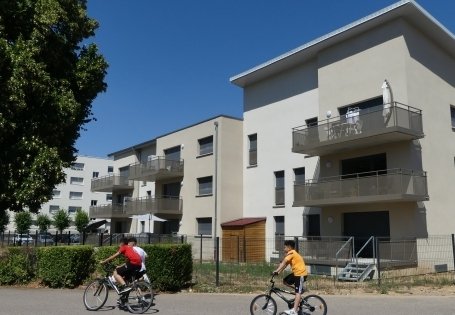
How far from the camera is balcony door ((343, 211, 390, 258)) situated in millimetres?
22016

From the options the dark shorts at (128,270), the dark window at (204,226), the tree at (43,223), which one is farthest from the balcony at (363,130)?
the tree at (43,223)

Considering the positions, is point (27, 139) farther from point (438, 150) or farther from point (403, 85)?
point (438, 150)

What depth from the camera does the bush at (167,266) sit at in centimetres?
1441

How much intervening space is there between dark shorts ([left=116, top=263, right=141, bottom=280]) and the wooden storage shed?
14832mm

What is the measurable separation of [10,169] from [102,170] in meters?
66.8

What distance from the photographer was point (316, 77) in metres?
27.1

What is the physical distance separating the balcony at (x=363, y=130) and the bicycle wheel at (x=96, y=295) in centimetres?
1380

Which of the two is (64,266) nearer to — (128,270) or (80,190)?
(128,270)

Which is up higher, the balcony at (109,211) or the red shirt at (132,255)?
the balcony at (109,211)

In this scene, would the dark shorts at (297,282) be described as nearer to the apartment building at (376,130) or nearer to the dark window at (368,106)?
the apartment building at (376,130)

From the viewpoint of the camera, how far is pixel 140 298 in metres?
10.9

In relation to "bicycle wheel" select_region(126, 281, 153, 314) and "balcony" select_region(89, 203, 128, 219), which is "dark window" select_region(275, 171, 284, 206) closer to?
"balcony" select_region(89, 203, 128, 219)

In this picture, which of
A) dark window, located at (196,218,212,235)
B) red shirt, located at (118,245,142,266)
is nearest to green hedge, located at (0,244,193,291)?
red shirt, located at (118,245,142,266)

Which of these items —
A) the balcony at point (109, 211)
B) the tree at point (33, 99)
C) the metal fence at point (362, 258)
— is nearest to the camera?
the tree at point (33, 99)
